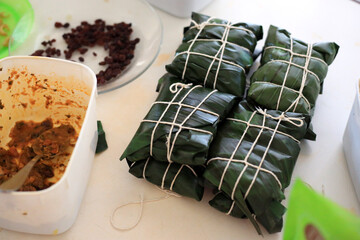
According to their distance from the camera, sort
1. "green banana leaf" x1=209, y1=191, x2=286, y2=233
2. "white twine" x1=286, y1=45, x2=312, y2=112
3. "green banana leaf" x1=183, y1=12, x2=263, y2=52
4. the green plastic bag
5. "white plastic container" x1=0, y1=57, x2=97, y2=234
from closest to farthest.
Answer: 1. the green plastic bag
2. "white plastic container" x1=0, y1=57, x2=97, y2=234
3. "green banana leaf" x1=209, y1=191, x2=286, y2=233
4. "white twine" x1=286, y1=45, x2=312, y2=112
5. "green banana leaf" x1=183, y1=12, x2=263, y2=52

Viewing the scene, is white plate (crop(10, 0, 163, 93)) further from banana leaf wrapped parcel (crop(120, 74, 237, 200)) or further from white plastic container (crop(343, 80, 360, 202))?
white plastic container (crop(343, 80, 360, 202))

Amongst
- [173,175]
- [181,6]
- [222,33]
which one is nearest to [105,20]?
[181,6]

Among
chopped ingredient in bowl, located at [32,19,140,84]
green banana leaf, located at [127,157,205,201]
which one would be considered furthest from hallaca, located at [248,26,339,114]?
chopped ingredient in bowl, located at [32,19,140,84]

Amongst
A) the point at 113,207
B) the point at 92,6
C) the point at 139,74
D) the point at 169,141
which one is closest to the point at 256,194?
the point at 169,141

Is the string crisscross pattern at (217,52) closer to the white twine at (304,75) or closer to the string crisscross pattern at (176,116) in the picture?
the string crisscross pattern at (176,116)

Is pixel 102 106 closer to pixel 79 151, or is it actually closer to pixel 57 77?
pixel 57 77

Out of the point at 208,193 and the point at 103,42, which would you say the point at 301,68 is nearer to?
the point at 208,193
